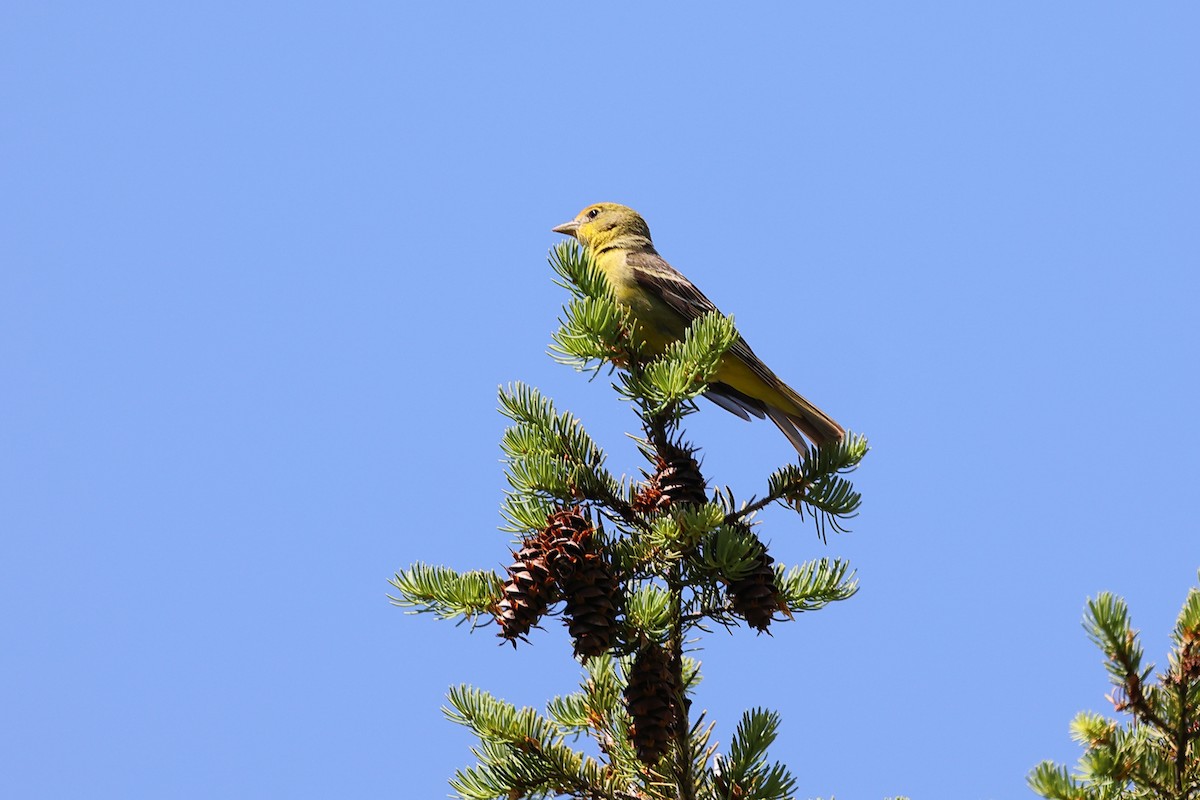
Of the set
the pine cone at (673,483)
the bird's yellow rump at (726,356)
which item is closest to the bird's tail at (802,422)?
the bird's yellow rump at (726,356)

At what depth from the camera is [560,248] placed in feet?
12.9

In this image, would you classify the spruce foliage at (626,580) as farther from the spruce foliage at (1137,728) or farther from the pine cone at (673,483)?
the spruce foliage at (1137,728)

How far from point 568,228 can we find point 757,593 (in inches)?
165

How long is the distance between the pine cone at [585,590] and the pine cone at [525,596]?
0.04 meters

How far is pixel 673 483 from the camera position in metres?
3.78

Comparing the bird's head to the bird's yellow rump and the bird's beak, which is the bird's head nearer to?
the bird's beak

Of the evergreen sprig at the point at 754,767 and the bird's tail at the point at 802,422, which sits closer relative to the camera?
the evergreen sprig at the point at 754,767

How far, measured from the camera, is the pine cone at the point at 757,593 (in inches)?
138

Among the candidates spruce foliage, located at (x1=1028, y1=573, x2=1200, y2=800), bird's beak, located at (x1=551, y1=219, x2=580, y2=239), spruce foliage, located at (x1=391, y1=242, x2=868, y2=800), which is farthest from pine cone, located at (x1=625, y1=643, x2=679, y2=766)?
bird's beak, located at (x1=551, y1=219, x2=580, y2=239)

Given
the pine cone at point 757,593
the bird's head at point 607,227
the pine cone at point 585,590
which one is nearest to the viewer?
the pine cone at point 585,590

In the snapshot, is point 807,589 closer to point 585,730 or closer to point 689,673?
point 689,673

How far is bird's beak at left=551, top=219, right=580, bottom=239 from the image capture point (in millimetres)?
7284

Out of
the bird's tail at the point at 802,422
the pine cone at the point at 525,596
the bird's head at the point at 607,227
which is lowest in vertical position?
the pine cone at the point at 525,596

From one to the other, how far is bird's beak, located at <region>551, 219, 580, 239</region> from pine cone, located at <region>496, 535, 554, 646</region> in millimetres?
4085
